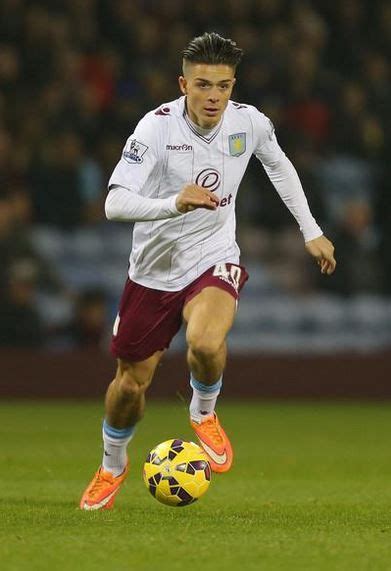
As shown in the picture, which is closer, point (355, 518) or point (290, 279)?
point (355, 518)

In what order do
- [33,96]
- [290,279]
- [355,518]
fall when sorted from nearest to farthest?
[355,518], [33,96], [290,279]

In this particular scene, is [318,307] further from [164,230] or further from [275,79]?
[164,230]

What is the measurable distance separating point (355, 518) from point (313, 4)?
11.2 m

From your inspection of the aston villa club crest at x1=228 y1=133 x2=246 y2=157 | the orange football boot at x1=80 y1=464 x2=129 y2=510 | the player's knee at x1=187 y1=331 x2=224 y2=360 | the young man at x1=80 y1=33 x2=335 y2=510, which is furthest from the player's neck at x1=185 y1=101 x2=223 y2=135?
the orange football boot at x1=80 y1=464 x2=129 y2=510

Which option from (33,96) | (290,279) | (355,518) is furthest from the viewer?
(290,279)

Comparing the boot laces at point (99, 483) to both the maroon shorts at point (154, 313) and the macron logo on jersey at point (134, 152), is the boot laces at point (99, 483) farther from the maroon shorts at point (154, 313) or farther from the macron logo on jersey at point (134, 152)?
the macron logo on jersey at point (134, 152)

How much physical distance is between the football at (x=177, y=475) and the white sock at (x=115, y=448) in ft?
1.40

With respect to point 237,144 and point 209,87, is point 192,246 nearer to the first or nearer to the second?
point 237,144

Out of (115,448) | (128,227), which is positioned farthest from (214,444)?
(128,227)

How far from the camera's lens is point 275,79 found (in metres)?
14.8

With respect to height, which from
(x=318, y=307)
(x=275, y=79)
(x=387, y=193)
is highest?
(x=275, y=79)

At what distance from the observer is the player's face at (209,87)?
6.54 metres

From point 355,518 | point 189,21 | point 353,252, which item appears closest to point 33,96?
point 189,21

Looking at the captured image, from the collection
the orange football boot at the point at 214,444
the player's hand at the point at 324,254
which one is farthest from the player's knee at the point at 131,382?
the player's hand at the point at 324,254
